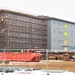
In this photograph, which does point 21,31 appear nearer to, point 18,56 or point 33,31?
point 33,31

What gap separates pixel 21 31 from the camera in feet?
173

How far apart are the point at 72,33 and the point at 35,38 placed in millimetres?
21390

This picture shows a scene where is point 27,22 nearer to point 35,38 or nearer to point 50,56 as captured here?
point 35,38

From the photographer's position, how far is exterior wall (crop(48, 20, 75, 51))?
210ft

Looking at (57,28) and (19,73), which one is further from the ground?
(57,28)

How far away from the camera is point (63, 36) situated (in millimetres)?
69312

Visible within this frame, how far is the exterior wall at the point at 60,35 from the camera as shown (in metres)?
64.1

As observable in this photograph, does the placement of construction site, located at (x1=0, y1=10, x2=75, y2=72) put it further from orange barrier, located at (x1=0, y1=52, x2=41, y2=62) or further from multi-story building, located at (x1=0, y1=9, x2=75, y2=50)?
orange barrier, located at (x1=0, y1=52, x2=41, y2=62)

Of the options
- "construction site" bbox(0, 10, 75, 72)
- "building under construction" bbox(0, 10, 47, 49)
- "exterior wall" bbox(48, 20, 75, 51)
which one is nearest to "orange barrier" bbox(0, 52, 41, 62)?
"construction site" bbox(0, 10, 75, 72)

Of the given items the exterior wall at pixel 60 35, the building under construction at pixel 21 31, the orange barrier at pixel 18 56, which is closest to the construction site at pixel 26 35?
the building under construction at pixel 21 31

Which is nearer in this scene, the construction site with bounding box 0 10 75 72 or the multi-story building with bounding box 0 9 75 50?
the construction site with bounding box 0 10 75 72

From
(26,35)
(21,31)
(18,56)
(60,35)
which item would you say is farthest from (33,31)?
(18,56)

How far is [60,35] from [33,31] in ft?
44.2

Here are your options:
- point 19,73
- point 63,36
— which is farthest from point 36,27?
point 19,73
